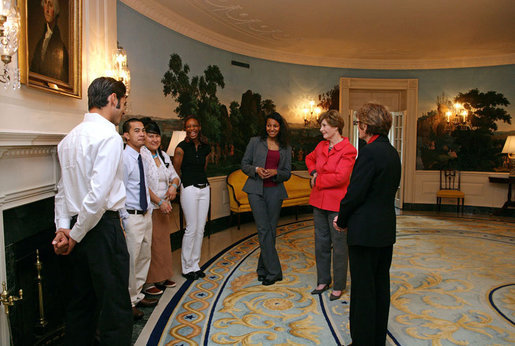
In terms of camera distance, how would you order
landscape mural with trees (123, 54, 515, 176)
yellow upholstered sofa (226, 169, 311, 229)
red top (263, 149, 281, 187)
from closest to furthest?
red top (263, 149, 281, 187)
yellow upholstered sofa (226, 169, 311, 229)
landscape mural with trees (123, 54, 515, 176)

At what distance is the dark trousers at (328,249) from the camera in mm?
3777

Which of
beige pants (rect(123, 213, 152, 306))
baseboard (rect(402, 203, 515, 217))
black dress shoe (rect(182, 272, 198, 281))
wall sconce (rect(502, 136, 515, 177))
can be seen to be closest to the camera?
beige pants (rect(123, 213, 152, 306))

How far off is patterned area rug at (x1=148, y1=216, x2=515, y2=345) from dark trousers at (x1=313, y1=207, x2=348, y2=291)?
18 centimetres

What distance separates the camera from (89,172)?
2.16m

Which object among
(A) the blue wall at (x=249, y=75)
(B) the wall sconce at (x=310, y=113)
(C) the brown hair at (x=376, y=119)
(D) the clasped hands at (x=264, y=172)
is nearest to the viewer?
(C) the brown hair at (x=376, y=119)

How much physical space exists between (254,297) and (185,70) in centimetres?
425

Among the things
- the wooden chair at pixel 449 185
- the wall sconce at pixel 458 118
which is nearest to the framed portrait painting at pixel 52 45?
the wooden chair at pixel 449 185

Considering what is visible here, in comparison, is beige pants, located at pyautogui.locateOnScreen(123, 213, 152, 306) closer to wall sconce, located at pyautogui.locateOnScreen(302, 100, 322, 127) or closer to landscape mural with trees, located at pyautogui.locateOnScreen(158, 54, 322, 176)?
landscape mural with trees, located at pyautogui.locateOnScreen(158, 54, 322, 176)

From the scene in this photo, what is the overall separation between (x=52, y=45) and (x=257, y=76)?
19.1 ft

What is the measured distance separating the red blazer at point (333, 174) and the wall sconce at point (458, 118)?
7.06 meters

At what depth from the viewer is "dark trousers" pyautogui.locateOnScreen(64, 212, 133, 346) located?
2203 mm

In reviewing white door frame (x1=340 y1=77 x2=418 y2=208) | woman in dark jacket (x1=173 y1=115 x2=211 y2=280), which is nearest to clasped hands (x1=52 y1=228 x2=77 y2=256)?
woman in dark jacket (x1=173 y1=115 x2=211 y2=280)

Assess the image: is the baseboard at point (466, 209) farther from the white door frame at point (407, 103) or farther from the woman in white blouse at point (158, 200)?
the woman in white blouse at point (158, 200)

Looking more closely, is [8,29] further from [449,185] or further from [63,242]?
[449,185]
